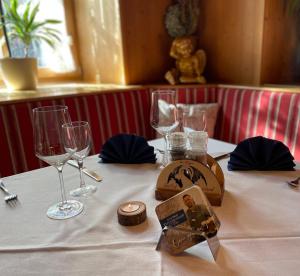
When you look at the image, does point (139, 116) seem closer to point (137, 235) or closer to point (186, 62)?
point (186, 62)

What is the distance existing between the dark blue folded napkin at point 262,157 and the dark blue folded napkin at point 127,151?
28cm

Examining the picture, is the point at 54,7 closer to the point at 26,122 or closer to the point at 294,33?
the point at 26,122

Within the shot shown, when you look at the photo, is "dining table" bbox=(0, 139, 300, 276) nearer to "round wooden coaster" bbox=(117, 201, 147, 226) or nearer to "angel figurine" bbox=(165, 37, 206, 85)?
"round wooden coaster" bbox=(117, 201, 147, 226)

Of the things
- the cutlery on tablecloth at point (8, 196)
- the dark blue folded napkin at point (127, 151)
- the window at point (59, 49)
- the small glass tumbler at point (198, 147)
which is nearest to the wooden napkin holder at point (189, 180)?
the small glass tumbler at point (198, 147)

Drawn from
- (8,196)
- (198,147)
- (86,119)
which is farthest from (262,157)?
(86,119)

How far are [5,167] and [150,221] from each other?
1.21 meters

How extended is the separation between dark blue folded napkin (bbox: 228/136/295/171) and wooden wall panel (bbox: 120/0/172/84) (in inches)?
57.6

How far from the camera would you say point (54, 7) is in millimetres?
Result: 2340

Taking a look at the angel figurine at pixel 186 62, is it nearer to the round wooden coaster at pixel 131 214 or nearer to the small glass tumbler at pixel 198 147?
the small glass tumbler at pixel 198 147

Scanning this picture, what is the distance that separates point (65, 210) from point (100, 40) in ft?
6.14

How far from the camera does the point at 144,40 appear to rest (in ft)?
7.14

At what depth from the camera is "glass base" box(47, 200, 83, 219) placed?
65cm

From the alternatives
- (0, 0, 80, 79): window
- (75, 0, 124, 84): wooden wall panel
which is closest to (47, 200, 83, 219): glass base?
(75, 0, 124, 84): wooden wall panel

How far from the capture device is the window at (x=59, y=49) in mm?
2307
